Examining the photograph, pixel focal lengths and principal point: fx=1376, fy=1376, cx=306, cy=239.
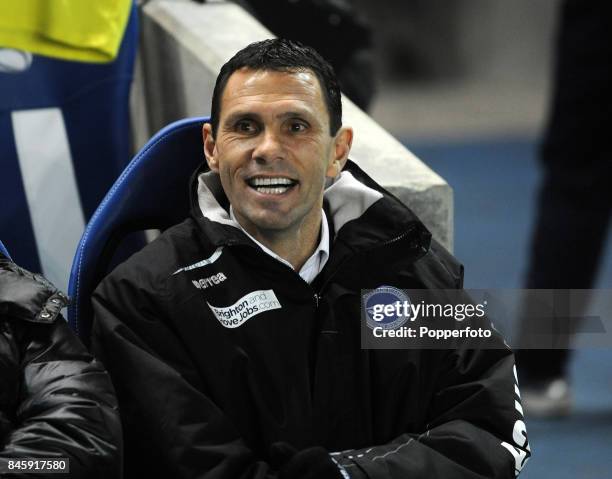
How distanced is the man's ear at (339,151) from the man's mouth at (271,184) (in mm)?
143

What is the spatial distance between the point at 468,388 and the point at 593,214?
2.26m

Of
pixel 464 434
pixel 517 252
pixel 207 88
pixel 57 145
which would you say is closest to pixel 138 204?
pixel 464 434

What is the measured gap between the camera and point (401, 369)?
255cm

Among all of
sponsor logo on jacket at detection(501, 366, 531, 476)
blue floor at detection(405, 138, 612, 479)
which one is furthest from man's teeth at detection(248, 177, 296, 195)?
blue floor at detection(405, 138, 612, 479)

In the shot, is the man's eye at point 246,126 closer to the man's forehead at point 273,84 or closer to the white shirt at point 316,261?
the man's forehead at point 273,84

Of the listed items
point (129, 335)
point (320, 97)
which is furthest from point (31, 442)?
point (320, 97)

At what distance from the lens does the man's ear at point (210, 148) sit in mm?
2684

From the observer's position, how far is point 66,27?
3.71m

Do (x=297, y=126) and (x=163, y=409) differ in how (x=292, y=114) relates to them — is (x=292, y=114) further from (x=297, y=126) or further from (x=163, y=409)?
(x=163, y=409)

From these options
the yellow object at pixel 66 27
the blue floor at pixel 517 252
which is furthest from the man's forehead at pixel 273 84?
the blue floor at pixel 517 252

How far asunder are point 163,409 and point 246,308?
25 centimetres

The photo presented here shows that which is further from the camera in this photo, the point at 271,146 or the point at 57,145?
the point at 57,145

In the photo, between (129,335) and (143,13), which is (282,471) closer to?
(129,335)

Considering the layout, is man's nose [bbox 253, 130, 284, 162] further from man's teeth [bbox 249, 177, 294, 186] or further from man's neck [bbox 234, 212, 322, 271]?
man's neck [bbox 234, 212, 322, 271]
